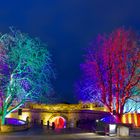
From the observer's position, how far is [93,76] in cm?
5547

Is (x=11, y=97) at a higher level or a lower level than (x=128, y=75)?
lower

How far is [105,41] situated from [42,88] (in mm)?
13674

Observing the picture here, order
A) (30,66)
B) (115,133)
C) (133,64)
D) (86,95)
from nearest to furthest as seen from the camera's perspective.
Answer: (115,133) < (30,66) < (133,64) < (86,95)

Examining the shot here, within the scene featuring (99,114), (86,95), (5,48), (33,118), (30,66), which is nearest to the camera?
(5,48)

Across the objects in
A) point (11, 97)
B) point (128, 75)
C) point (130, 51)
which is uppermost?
point (130, 51)

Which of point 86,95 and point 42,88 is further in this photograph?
point 86,95

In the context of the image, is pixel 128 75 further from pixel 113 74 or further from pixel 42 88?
pixel 42 88

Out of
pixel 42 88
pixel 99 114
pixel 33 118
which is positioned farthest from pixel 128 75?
pixel 33 118

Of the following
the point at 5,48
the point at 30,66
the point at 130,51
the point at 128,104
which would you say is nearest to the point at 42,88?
the point at 30,66

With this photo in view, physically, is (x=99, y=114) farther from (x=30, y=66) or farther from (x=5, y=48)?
(x=5, y=48)

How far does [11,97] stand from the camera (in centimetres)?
4847

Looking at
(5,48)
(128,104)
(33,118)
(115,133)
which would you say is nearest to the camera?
(115,133)

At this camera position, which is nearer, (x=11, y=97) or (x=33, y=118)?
(x=11, y=97)

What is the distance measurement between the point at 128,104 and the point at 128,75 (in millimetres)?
9604
